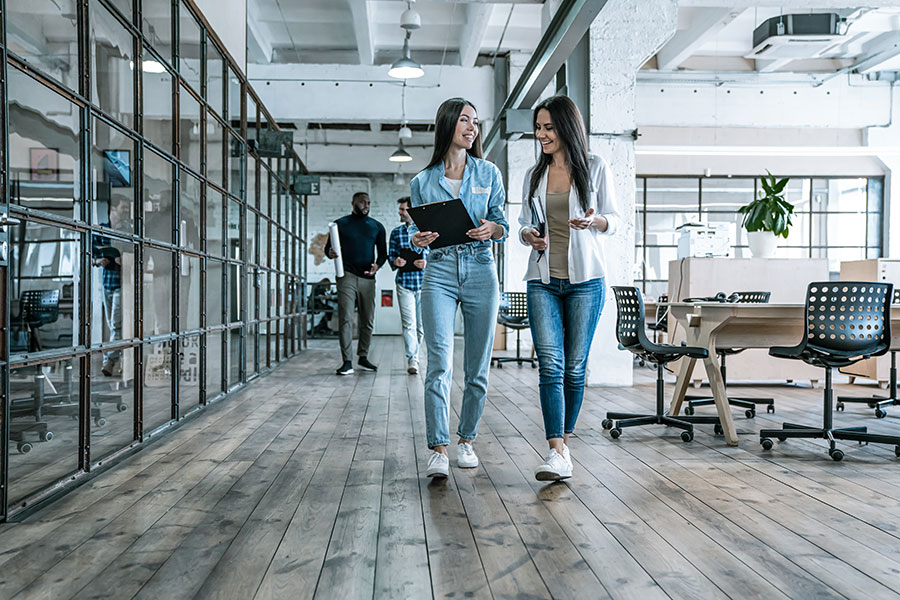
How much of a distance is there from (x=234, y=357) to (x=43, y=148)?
3033 millimetres

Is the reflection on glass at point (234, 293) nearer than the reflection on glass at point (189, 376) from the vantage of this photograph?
No

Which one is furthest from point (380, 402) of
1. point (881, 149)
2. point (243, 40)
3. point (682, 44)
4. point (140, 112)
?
point (881, 149)

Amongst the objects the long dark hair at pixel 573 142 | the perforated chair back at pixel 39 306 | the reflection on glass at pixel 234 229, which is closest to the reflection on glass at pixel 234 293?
the reflection on glass at pixel 234 229

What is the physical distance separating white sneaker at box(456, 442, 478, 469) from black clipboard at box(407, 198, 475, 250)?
83 centimetres

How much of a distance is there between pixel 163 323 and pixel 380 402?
1.73 meters

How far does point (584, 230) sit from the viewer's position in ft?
9.45

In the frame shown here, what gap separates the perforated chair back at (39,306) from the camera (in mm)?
2682

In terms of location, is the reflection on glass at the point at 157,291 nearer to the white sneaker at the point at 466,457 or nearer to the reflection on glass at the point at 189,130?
the reflection on glass at the point at 189,130

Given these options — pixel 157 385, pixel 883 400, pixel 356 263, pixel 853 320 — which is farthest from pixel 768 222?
pixel 157 385

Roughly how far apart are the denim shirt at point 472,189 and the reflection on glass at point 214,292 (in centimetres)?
207

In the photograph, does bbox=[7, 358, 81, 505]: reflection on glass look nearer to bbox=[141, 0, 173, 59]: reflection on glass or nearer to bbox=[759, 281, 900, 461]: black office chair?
bbox=[141, 0, 173, 59]: reflection on glass

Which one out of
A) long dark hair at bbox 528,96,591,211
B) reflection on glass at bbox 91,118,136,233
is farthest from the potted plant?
reflection on glass at bbox 91,118,136,233

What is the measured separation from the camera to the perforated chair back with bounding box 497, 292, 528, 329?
8195mm

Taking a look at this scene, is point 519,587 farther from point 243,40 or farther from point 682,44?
point 682,44
